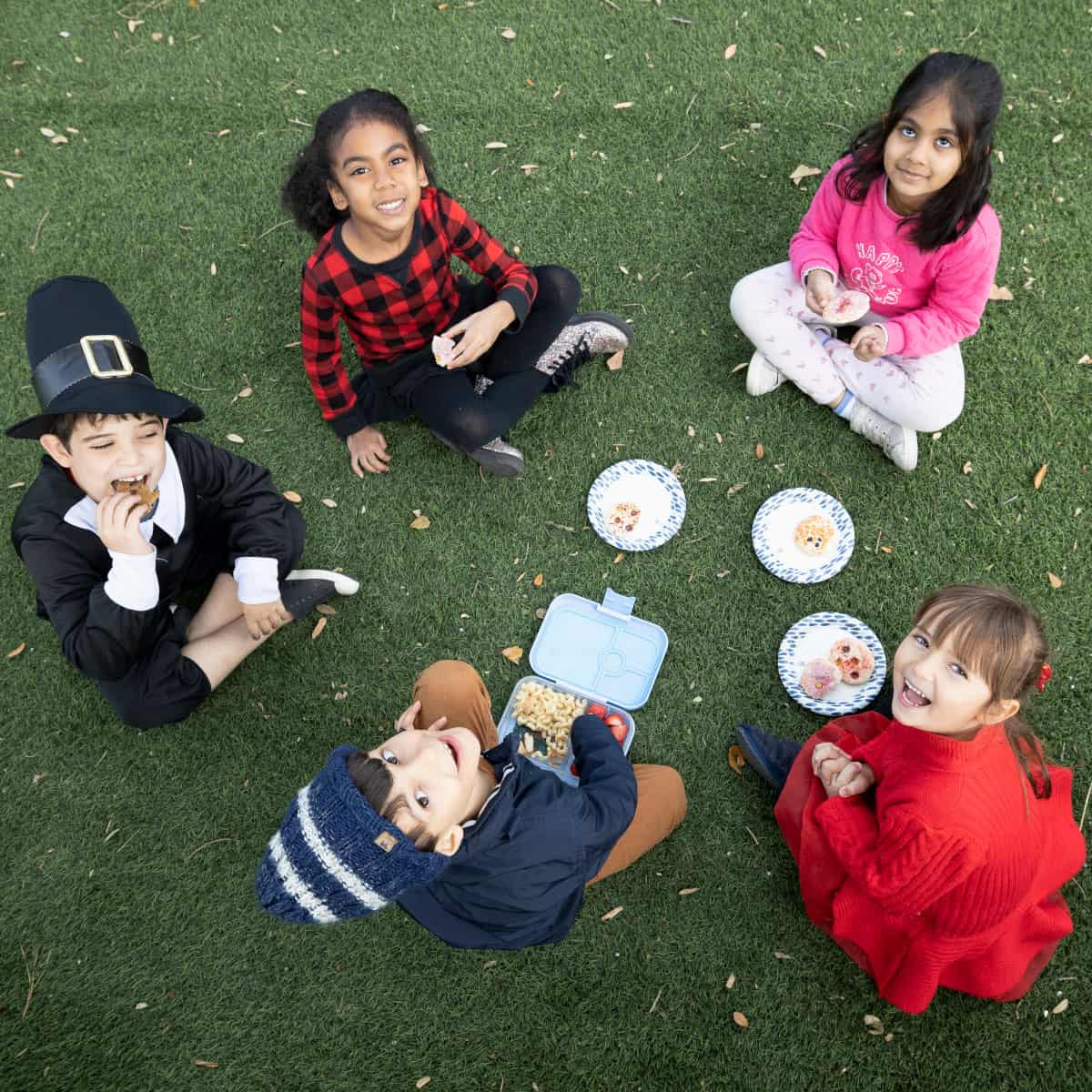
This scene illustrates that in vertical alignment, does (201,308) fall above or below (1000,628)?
below

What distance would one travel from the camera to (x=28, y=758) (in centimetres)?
286

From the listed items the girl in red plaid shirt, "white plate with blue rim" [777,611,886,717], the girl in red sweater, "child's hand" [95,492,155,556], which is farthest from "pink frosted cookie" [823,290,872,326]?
"child's hand" [95,492,155,556]

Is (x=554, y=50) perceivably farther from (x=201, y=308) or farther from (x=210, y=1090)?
(x=210, y=1090)

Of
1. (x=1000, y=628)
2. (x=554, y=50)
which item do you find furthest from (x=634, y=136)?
(x=1000, y=628)

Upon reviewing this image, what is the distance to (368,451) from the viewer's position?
123 inches

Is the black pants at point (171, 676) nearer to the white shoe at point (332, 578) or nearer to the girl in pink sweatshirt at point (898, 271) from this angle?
the white shoe at point (332, 578)

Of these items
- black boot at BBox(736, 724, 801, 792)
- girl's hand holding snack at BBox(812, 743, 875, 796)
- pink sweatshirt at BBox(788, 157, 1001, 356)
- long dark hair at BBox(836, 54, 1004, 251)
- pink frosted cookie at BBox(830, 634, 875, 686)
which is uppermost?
long dark hair at BBox(836, 54, 1004, 251)

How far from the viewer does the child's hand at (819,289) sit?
112 inches

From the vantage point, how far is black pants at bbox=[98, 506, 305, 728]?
269cm

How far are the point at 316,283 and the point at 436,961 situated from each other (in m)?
2.04

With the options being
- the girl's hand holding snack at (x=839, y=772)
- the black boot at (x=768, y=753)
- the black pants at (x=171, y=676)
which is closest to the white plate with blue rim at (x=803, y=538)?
the black boot at (x=768, y=753)

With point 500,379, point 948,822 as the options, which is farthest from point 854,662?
point 500,379

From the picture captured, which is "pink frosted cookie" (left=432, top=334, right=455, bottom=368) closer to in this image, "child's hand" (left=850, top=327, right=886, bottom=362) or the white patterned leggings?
the white patterned leggings

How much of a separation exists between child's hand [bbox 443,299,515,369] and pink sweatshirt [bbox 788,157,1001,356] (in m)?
1.01
